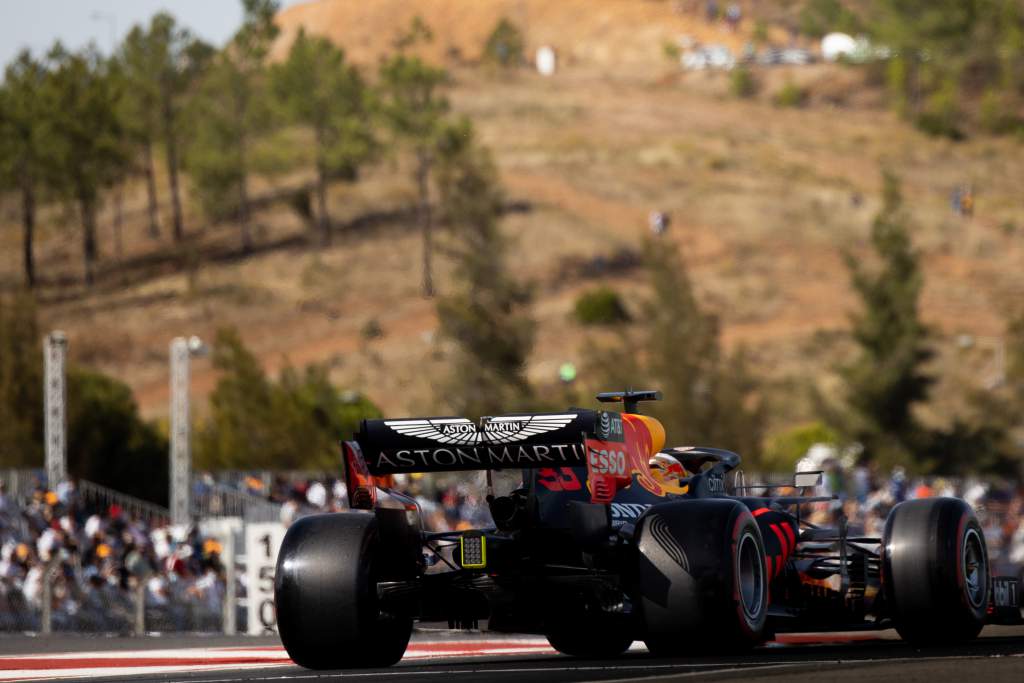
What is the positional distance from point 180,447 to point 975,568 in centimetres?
2257

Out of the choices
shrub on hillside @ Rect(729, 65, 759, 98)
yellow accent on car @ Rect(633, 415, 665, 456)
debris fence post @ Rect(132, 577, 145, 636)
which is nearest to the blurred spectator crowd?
debris fence post @ Rect(132, 577, 145, 636)

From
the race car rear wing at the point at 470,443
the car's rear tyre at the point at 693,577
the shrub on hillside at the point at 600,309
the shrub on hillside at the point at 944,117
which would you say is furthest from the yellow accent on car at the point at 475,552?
the shrub on hillside at the point at 944,117

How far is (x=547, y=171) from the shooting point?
11575cm

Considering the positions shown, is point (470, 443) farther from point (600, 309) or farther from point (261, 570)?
point (600, 309)

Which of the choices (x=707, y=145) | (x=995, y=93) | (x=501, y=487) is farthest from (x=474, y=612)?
(x=995, y=93)

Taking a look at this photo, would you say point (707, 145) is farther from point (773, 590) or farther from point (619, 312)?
point (773, 590)

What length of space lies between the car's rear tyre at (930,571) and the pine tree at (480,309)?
3475 centimetres

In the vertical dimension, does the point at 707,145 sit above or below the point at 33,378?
above

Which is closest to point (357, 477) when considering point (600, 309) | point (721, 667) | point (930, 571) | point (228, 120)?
point (721, 667)

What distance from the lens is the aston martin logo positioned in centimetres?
1116

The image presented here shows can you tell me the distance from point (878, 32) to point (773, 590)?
437 ft

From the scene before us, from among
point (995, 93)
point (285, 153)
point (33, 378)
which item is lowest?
point (33, 378)

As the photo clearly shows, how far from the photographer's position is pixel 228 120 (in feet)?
322

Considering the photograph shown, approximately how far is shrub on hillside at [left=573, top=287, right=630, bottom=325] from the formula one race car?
73788mm
